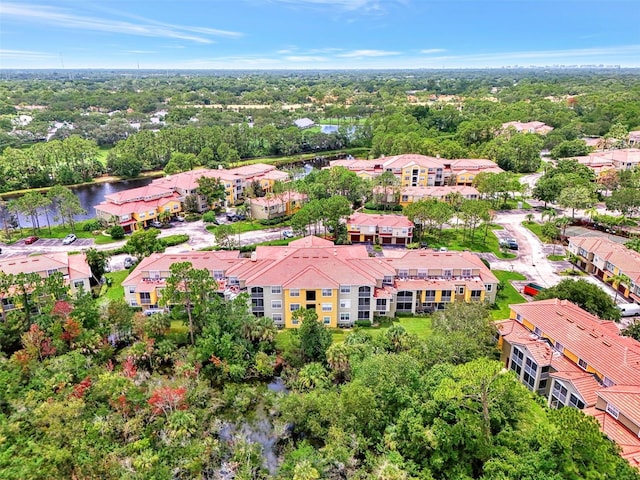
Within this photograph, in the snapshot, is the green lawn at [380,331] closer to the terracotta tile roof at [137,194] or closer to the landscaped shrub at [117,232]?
the landscaped shrub at [117,232]

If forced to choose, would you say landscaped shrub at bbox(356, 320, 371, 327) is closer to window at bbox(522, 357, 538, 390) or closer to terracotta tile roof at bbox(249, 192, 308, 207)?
window at bbox(522, 357, 538, 390)

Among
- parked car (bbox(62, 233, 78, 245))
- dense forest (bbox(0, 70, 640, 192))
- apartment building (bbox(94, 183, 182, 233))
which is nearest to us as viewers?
parked car (bbox(62, 233, 78, 245))

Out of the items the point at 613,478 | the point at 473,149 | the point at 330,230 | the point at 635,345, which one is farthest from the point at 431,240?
the point at 473,149

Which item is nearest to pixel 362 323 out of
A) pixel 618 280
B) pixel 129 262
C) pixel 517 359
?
pixel 517 359

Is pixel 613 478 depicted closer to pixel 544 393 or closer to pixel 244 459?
pixel 544 393

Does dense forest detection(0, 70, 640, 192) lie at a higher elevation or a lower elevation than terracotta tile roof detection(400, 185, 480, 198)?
higher

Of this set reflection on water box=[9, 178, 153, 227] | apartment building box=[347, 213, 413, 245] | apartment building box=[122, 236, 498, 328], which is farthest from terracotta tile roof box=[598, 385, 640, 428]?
reflection on water box=[9, 178, 153, 227]
